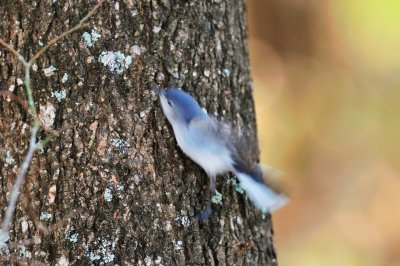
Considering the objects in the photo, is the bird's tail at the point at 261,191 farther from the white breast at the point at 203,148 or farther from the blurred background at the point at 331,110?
the blurred background at the point at 331,110

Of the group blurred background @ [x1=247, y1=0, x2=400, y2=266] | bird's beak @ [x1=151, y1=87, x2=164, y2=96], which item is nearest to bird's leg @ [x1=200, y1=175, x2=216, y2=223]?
bird's beak @ [x1=151, y1=87, x2=164, y2=96]

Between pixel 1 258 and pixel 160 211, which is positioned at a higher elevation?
pixel 160 211

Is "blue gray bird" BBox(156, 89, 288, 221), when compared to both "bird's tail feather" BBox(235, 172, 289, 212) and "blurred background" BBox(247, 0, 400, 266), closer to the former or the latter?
"bird's tail feather" BBox(235, 172, 289, 212)

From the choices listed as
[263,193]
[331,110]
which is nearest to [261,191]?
[263,193]

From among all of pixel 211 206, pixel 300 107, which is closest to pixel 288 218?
pixel 300 107

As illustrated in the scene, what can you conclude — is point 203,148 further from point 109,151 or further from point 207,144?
point 109,151

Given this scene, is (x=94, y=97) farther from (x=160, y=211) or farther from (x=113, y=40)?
(x=160, y=211)
